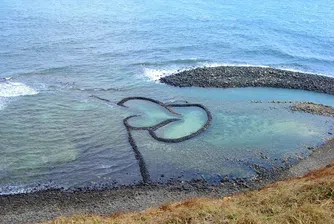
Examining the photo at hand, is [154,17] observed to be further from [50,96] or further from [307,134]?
[307,134]

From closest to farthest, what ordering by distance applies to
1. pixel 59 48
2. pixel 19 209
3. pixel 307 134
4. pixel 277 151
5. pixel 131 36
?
pixel 19 209
pixel 277 151
pixel 307 134
pixel 59 48
pixel 131 36

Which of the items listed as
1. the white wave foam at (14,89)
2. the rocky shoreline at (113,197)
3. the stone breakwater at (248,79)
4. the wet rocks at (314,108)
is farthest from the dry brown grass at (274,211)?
the stone breakwater at (248,79)

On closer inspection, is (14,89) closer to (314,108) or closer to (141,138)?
(141,138)

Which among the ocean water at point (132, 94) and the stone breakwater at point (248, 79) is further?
the stone breakwater at point (248, 79)

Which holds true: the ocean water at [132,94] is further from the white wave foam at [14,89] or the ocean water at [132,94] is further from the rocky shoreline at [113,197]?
the rocky shoreline at [113,197]

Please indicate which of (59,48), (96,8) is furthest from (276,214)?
(96,8)

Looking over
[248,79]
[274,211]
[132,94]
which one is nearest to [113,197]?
[274,211]
